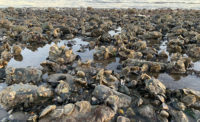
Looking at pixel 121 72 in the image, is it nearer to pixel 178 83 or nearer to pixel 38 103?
pixel 178 83

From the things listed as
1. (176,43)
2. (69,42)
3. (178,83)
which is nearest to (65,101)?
(178,83)

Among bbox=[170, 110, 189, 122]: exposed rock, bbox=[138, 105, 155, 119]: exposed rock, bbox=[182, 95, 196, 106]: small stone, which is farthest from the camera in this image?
→ bbox=[182, 95, 196, 106]: small stone

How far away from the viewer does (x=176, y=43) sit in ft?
26.2

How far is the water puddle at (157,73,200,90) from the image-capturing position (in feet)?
15.9

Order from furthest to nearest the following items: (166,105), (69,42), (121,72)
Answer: (69,42), (121,72), (166,105)

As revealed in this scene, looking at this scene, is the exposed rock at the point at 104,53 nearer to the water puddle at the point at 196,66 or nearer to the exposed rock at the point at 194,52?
the water puddle at the point at 196,66

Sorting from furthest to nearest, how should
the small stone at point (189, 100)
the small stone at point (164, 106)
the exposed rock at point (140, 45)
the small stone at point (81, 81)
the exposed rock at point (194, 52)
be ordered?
the exposed rock at point (140, 45)
the exposed rock at point (194, 52)
the small stone at point (81, 81)
the small stone at point (189, 100)
the small stone at point (164, 106)

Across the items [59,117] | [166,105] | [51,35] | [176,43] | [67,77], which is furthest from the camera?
[51,35]

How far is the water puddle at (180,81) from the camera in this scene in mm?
4855

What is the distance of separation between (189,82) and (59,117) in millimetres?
3849

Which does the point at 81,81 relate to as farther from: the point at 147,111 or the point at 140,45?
the point at 140,45

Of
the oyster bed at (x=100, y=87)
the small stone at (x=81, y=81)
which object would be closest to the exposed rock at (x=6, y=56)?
the oyster bed at (x=100, y=87)

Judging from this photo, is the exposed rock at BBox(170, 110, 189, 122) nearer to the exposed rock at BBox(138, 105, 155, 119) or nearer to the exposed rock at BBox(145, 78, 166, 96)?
the exposed rock at BBox(138, 105, 155, 119)

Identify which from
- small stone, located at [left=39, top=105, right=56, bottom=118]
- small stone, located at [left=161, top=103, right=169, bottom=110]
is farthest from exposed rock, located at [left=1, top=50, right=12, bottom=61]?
small stone, located at [left=161, top=103, right=169, bottom=110]
